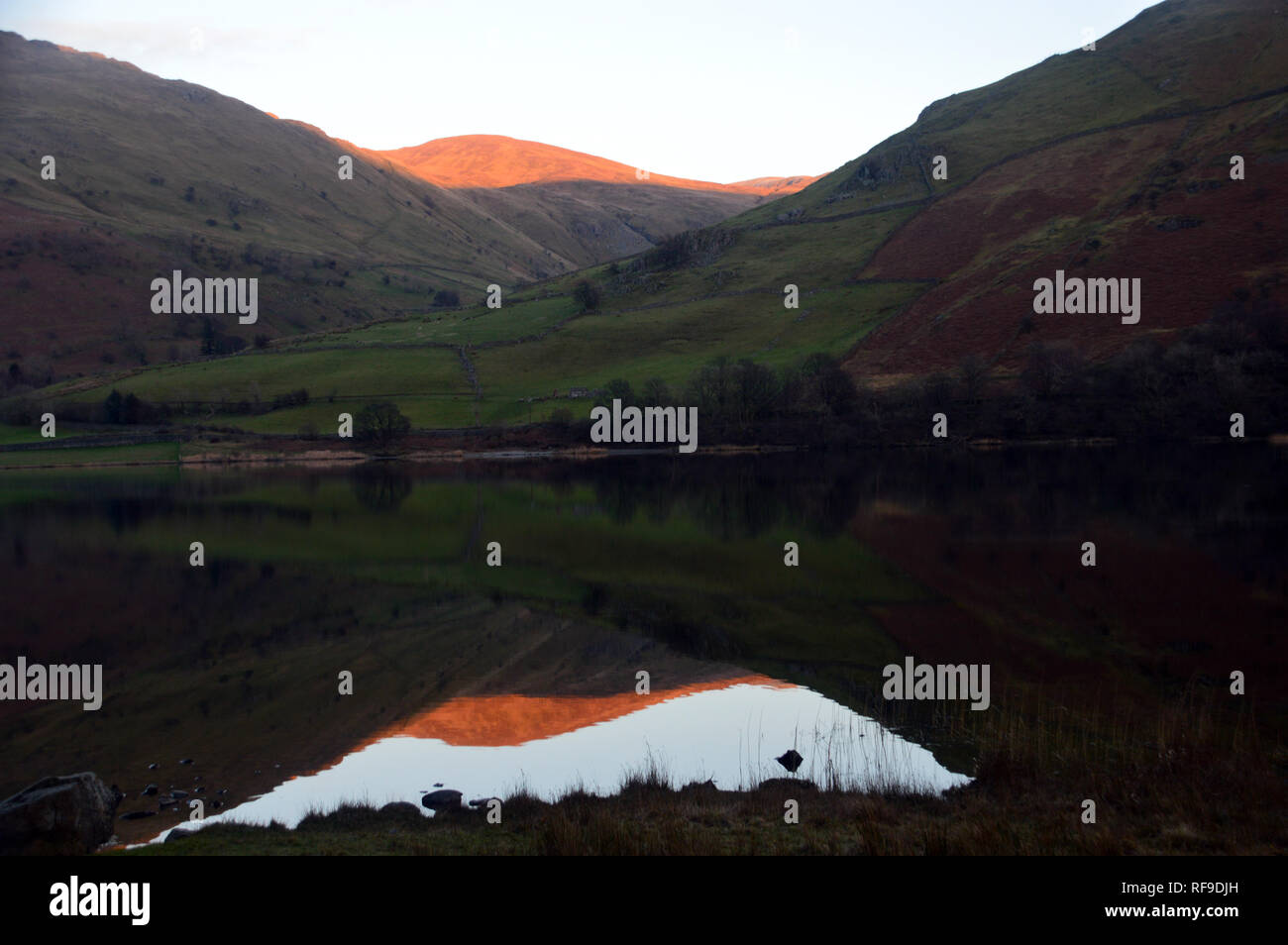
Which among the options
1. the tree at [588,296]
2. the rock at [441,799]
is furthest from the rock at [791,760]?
the tree at [588,296]

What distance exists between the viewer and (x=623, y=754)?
16.2m

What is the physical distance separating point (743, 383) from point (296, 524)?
193 ft

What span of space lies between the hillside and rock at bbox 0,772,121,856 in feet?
304

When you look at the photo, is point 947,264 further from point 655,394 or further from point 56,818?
point 56,818

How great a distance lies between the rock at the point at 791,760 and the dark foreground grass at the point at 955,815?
0.98 metres

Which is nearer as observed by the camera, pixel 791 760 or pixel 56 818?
pixel 56 818

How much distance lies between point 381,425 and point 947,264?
7753 centimetres

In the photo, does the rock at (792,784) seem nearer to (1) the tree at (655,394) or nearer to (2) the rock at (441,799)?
(2) the rock at (441,799)

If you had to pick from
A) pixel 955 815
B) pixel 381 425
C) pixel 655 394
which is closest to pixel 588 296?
pixel 655 394

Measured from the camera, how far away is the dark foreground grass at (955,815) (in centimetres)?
1027

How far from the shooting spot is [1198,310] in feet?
307

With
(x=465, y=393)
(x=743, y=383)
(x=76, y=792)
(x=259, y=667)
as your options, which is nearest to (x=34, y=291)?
(x=465, y=393)
